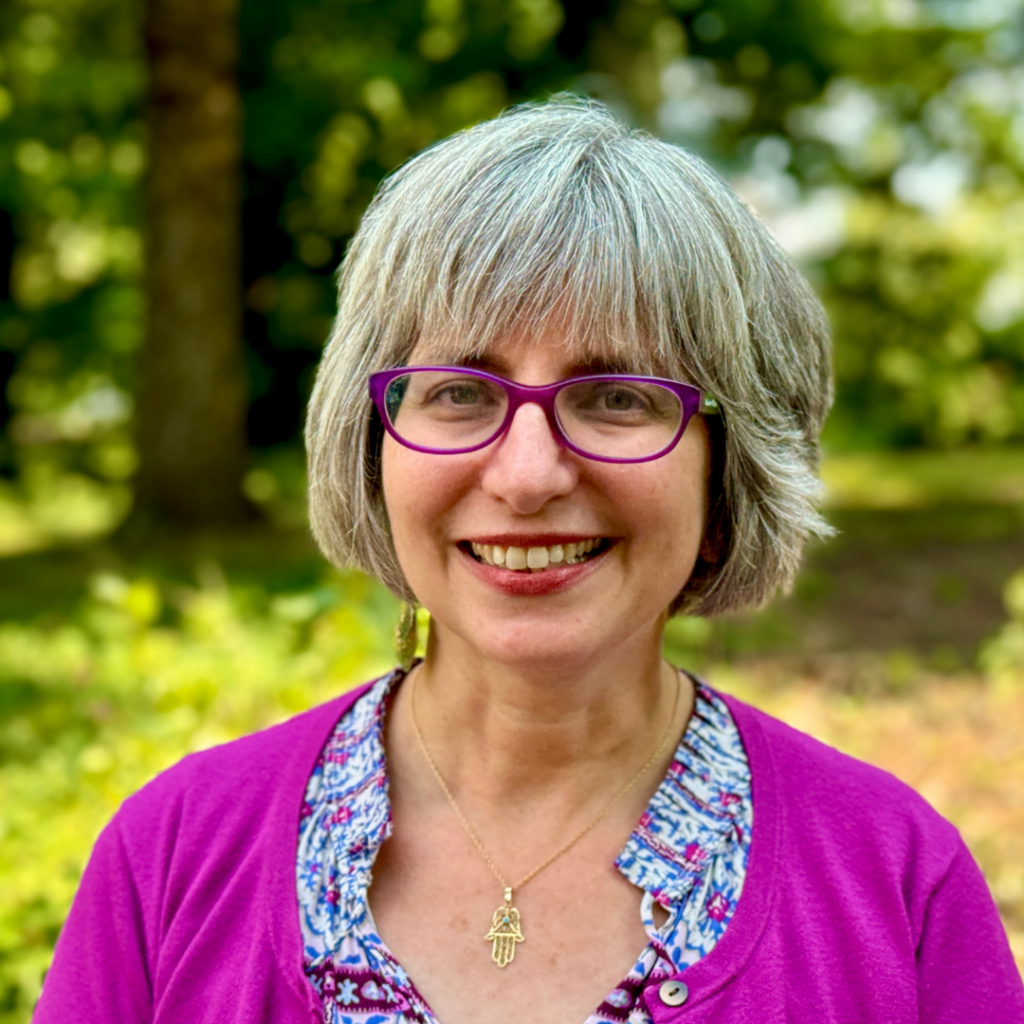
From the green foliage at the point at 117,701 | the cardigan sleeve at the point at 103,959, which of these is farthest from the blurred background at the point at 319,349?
the cardigan sleeve at the point at 103,959

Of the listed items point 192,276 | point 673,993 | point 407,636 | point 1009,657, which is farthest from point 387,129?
point 673,993

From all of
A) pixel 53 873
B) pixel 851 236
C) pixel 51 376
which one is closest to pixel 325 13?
pixel 51 376

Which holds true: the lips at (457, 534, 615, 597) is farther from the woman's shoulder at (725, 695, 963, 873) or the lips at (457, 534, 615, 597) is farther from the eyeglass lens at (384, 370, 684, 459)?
the woman's shoulder at (725, 695, 963, 873)

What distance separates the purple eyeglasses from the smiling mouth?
0.44ft

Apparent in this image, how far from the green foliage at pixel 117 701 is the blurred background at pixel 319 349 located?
0.05 ft

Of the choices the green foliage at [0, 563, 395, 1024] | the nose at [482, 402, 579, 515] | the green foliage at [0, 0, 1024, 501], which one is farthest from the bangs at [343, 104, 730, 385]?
the green foliage at [0, 0, 1024, 501]

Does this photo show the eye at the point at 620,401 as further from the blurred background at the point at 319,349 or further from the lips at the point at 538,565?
the blurred background at the point at 319,349

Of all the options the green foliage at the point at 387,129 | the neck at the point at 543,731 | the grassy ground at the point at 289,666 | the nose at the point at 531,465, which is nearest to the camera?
the nose at the point at 531,465

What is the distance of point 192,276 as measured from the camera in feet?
27.8

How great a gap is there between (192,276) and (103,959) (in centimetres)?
743

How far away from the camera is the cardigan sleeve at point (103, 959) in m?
1.63

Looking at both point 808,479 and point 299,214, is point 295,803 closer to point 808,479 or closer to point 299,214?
point 808,479

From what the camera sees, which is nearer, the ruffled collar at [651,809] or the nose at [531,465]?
the nose at [531,465]

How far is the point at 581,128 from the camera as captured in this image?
5.41ft
